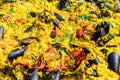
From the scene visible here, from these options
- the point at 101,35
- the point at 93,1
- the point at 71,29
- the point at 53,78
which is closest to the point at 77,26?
the point at 71,29

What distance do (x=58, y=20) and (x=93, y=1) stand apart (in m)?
1.50

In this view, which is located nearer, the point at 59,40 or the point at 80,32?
the point at 59,40

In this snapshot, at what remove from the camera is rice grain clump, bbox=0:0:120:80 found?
7.45 metres

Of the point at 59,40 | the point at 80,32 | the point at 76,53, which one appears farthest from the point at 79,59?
the point at 80,32

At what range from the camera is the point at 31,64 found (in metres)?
7.52

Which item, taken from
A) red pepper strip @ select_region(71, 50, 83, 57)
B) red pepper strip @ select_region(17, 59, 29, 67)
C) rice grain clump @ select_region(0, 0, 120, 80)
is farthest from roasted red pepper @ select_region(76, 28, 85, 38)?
red pepper strip @ select_region(17, 59, 29, 67)

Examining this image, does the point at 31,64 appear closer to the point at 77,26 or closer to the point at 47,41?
the point at 47,41

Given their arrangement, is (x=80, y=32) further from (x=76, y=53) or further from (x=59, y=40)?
(x=76, y=53)

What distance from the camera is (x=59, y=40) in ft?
27.2

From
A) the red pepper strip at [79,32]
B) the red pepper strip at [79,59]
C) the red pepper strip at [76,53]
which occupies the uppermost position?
the red pepper strip at [79,32]

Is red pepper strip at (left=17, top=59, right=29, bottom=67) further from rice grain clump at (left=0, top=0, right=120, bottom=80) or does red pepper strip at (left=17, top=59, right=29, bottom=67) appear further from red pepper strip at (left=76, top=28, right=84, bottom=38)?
red pepper strip at (left=76, top=28, right=84, bottom=38)

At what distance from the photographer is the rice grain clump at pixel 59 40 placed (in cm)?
745

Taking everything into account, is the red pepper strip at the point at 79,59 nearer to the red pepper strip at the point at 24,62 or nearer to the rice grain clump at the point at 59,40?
the rice grain clump at the point at 59,40

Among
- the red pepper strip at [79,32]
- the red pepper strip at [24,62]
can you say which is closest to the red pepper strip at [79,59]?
the red pepper strip at [79,32]
